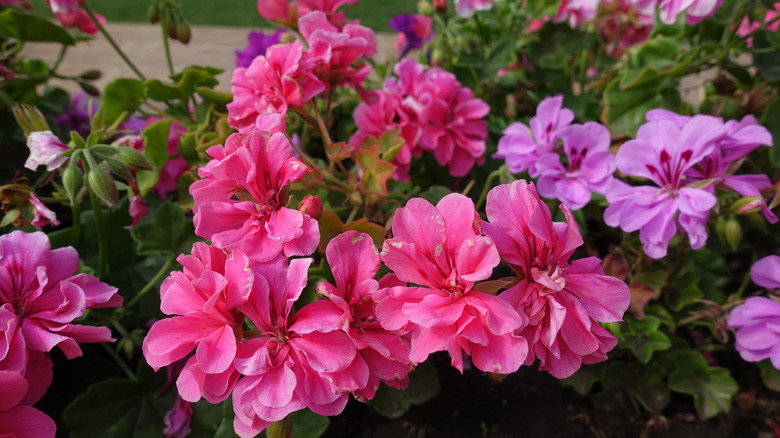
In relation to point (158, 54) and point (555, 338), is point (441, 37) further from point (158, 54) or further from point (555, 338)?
point (158, 54)

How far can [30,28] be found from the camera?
0.85 metres

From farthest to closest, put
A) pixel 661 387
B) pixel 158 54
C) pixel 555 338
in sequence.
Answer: pixel 158 54 < pixel 661 387 < pixel 555 338

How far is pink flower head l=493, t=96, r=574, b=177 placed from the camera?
2.34 ft

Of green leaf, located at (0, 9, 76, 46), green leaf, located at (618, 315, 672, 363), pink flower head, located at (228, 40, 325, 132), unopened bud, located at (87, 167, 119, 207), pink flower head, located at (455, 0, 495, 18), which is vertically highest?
pink flower head, located at (228, 40, 325, 132)

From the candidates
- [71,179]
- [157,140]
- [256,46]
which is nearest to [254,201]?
[71,179]

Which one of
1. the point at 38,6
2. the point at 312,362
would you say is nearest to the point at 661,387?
the point at 312,362

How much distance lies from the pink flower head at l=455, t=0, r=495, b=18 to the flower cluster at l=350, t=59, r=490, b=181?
0.27m

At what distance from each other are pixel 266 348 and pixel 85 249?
446 millimetres

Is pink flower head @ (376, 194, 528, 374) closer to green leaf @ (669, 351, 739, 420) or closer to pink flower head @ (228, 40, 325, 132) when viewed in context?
pink flower head @ (228, 40, 325, 132)

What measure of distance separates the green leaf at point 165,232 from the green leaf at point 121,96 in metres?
0.18

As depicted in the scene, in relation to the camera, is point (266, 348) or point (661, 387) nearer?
point (266, 348)

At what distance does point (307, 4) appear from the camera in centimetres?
71

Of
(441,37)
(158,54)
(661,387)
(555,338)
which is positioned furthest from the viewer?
(158,54)

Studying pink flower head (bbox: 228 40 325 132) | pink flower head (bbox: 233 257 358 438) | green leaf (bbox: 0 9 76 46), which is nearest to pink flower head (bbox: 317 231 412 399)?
pink flower head (bbox: 233 257 358 438)
